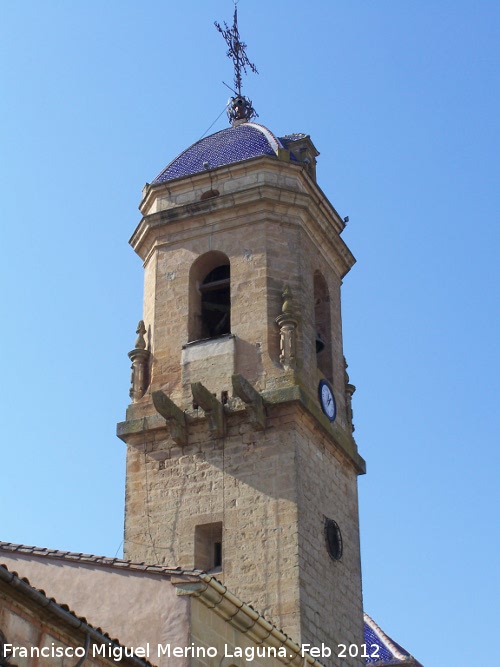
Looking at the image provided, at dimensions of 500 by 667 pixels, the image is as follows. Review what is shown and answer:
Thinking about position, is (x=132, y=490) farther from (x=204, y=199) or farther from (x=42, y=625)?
(x=42, y=625)

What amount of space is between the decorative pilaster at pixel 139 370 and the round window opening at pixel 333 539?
12.6ft

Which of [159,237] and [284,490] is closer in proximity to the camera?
[284,490]

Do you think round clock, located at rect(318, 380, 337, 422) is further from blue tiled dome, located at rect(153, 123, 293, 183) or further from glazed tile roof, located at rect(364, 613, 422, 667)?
glazed tile roof, located at rect(364, 613, 422, 667)

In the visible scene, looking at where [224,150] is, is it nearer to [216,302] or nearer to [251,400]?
[216,302]

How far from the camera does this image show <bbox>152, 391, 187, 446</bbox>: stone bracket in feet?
64.6

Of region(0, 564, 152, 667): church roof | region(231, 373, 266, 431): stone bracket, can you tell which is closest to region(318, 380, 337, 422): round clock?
region(231, 373, 266, 431): stone bracket

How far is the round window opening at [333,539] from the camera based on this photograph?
19.4m

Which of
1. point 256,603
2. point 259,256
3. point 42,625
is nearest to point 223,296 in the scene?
point 259,256

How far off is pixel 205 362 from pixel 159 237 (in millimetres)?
3036

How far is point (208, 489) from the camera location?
19.2 metres

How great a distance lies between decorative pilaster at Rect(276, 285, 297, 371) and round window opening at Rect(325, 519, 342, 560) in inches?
101

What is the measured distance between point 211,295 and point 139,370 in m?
2.07

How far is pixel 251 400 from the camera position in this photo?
1919 cm

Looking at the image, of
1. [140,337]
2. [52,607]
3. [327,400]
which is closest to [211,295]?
[140,337]
